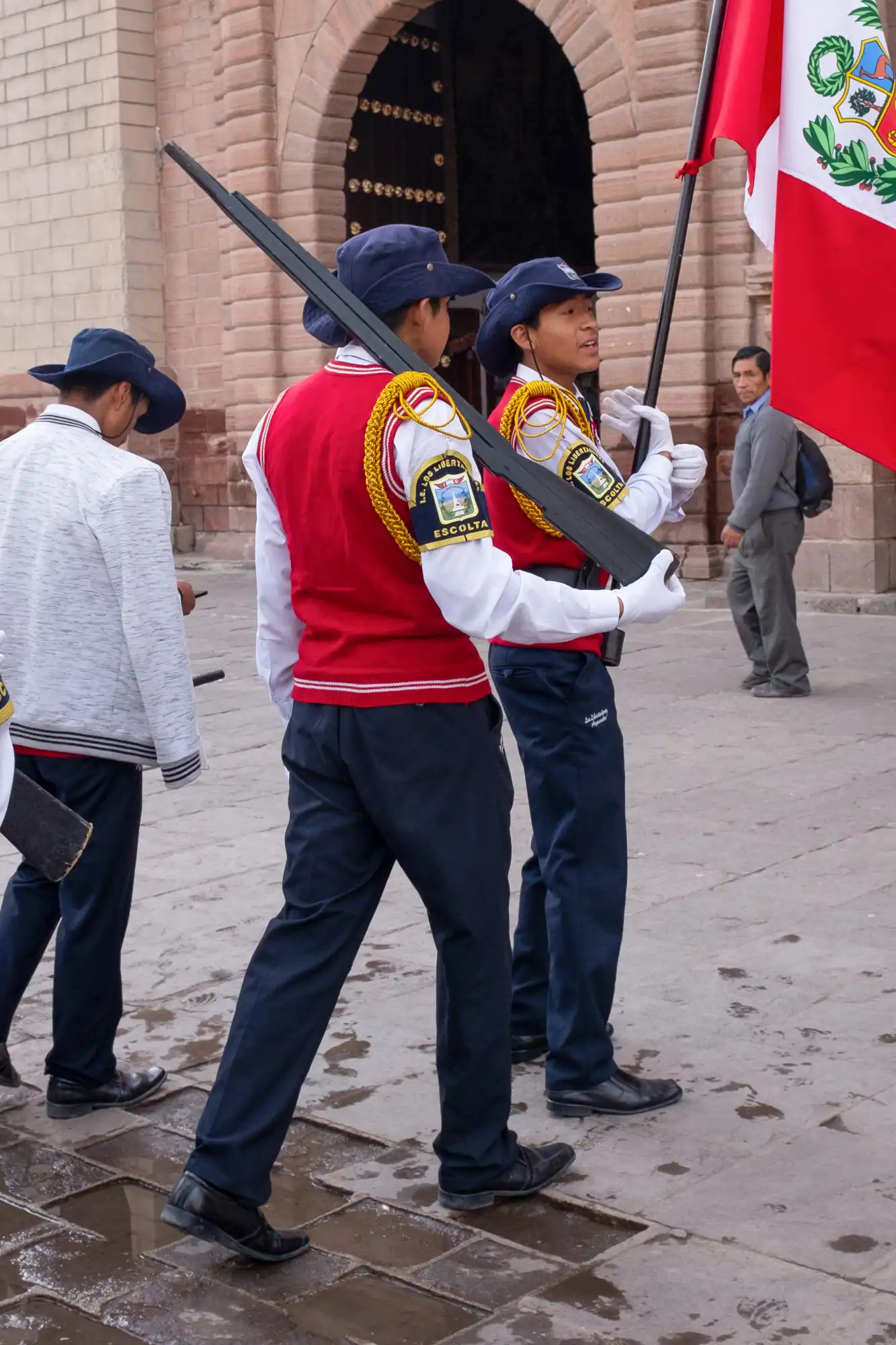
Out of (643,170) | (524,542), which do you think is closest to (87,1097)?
(524,542)

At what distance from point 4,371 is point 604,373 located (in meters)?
8.49

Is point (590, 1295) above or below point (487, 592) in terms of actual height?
below

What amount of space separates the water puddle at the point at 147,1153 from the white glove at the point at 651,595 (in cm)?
151

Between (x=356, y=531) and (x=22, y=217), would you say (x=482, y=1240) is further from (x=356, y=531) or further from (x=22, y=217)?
(x=22, y=217)

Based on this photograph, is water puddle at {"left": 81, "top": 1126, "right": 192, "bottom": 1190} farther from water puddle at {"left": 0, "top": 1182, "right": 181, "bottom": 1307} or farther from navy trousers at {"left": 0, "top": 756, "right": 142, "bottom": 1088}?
navy trousers at {"left": 0, "top": 756, "right": 142, "bottom": 1088}

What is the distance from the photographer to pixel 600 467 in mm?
3875

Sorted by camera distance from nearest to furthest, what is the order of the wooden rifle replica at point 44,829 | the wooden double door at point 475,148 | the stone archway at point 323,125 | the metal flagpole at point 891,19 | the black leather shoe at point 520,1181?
1. the wooden rifle replica at point 44,829
2. the black leather shoe at point 520,1181
3. the metal flagpole at point 891,19
4. the stone archway at point 323,125
5. the wooden double door at point 475,148

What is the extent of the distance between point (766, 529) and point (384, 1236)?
662cm

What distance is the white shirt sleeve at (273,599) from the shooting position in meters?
3.45

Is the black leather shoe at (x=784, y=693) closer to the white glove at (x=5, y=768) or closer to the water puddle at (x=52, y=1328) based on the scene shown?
the water puddle at (x=52, y=1328)

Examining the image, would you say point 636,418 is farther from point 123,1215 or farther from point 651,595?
point 123,1215

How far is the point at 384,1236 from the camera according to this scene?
3.29 metres

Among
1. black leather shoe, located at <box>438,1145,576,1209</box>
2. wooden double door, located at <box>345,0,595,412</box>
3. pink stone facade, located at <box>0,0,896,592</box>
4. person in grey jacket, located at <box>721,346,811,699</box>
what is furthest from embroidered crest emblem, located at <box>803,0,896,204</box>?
wooden double door, located at <box>345,0,595,412</box>

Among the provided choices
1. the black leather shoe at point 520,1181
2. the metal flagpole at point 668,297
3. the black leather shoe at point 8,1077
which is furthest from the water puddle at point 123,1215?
the metal flagpole at point 668,297
